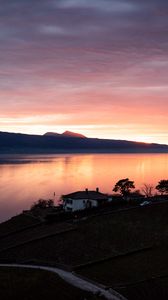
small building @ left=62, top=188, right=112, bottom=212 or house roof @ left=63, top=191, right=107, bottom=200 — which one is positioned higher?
house roof @ left=63, top=191, right=107, bottom=200

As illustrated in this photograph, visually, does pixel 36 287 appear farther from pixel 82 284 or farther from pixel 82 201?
A: pixel 82 201

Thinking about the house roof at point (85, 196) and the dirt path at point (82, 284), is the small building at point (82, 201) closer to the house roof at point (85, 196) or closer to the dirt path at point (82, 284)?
the house roof at point (85, 196)

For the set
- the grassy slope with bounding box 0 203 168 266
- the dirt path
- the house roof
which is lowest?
the grassy slope with bounding box 0 203 168 266

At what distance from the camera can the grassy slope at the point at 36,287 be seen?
31.1 metres

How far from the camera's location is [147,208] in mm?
73188

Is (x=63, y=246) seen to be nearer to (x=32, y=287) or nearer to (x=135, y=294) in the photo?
(x=135, y=294)

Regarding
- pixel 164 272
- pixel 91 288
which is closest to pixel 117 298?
pixel 91 288

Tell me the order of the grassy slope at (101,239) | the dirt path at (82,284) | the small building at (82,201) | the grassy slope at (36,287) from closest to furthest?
1. the grassy slope at (36,287)
2. the dirt path at (82,284)
3. the grassy slope at (101,239)
4. the small building at (82,201)

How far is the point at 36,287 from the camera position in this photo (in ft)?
109

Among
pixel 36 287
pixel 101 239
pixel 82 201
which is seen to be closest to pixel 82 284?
pixel 36 287

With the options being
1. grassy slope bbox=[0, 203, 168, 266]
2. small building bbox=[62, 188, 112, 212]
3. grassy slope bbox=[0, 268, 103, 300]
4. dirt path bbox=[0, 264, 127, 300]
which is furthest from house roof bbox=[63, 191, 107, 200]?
grassy slope bbox=[0, 268, 103, 300]

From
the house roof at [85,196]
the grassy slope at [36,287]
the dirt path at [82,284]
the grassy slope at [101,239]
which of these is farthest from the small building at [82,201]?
the grassy slope at [36,287]

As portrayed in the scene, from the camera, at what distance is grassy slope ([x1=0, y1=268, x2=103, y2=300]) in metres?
31.1

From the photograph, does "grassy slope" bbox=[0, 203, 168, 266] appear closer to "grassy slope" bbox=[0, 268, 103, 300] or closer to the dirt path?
the dirt path
